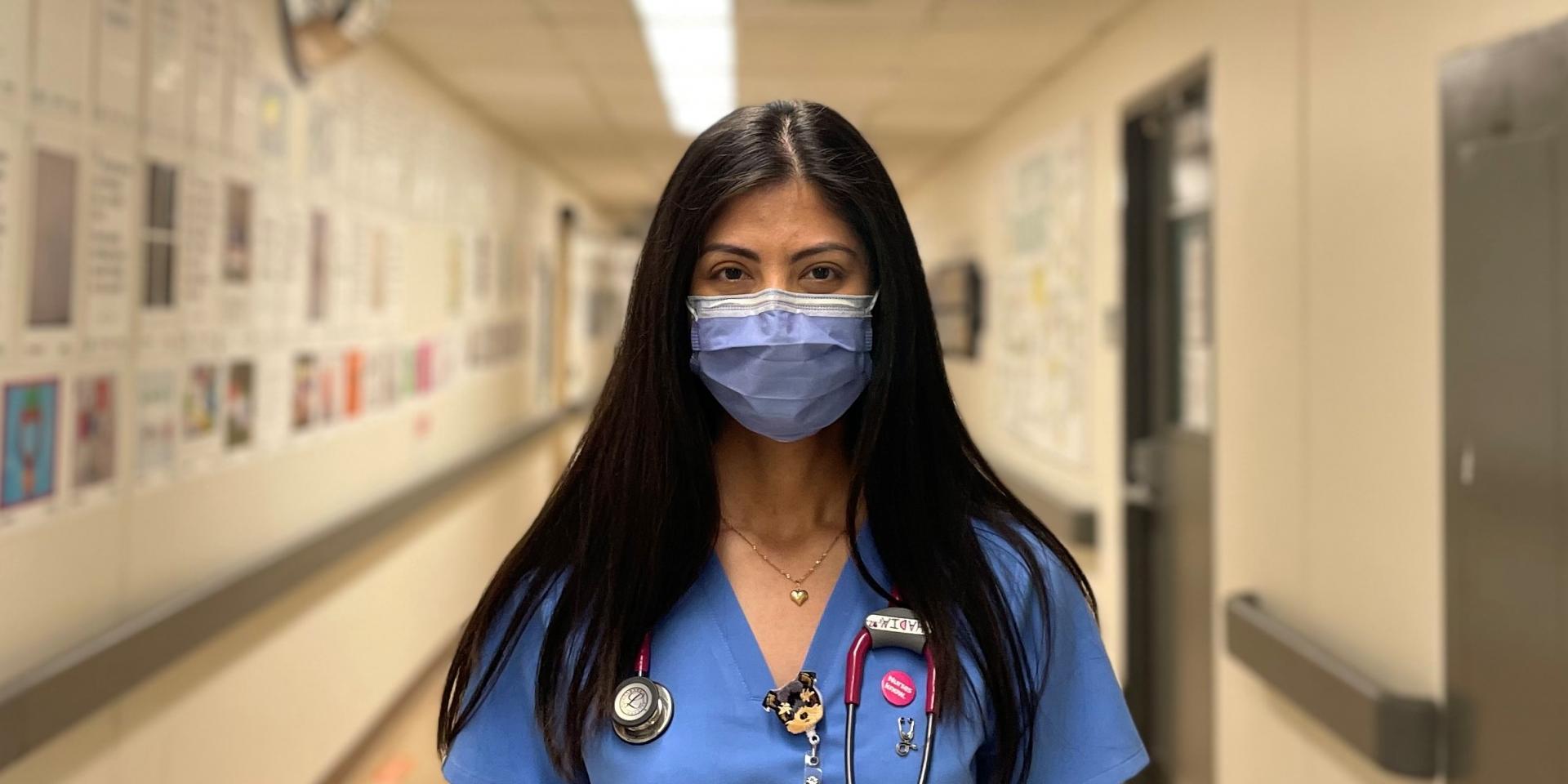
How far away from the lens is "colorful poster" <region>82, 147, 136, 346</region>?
88.3 inches

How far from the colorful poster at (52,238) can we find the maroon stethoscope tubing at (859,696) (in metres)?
1.75

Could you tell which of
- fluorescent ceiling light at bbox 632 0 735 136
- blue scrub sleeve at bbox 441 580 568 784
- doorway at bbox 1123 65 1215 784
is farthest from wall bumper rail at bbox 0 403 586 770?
doorway at bbox 1123 65 1215 784

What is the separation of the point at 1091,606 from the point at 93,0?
2.18 m

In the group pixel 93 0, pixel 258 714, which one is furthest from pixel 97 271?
pixel 258 714

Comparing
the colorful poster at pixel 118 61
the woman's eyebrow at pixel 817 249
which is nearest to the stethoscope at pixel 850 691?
the woman's eyebrow at pixel 817 249

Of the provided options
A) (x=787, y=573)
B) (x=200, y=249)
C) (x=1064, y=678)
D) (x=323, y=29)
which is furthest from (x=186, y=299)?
(x=1064, y=678)

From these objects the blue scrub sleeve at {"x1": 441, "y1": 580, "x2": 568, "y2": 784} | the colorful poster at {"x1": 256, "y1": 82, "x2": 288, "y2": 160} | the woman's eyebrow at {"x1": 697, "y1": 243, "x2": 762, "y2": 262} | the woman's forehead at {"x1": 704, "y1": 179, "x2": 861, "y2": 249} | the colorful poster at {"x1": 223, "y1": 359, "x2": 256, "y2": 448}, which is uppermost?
the colorful poster at {"x1": 256, "y1": 82, "x2": 288, "y2": 160}

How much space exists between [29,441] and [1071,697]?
1910 millimetres

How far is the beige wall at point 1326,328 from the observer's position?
206 centimetres

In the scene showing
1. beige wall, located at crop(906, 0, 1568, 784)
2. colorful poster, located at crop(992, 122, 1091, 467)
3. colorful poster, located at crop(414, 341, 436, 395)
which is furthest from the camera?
colorful poster, located at crop(414, 341, 436, 395)

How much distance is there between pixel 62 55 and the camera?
2.11 meters

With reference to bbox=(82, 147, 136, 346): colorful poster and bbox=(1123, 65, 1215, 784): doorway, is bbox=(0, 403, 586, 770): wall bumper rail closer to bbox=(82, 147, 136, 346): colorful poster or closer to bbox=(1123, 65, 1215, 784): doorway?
bbox=(82, 147, 136, 346): colorful poster

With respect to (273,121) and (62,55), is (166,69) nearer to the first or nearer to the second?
(62,55)

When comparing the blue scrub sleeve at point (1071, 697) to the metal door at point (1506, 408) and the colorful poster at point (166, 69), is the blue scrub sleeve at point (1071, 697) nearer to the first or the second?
the metal door at point (1506, 408)
